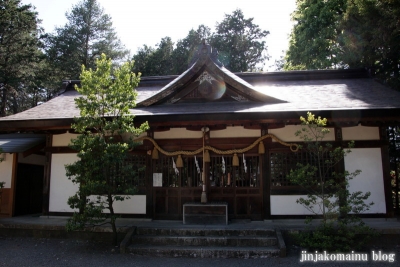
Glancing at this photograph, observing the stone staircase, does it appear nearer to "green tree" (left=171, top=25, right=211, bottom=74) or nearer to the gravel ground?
the gravel ground

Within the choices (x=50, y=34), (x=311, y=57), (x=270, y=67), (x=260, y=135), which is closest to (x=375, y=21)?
(x=311, y=57)

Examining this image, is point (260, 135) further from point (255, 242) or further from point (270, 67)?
point (270, 67)

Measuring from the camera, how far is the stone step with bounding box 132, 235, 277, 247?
6.99 m

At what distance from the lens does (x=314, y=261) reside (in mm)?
6223

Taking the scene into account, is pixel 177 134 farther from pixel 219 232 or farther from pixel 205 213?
pixel 219 232

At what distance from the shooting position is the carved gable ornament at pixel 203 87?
927cm

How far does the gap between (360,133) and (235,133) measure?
11.8ft

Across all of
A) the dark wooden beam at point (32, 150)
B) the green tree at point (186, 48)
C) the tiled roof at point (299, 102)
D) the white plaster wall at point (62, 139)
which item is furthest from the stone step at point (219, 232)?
the green tree at point (186, 48)

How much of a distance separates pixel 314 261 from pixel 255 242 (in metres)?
1.33

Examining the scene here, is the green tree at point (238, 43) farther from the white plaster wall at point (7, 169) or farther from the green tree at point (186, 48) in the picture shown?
the white plaster wall at point (7, 169)

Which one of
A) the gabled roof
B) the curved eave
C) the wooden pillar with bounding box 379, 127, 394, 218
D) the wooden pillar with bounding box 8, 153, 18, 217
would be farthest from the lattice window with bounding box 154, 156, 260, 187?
the wooden pillar with bounding box 8, 153, 18, 217

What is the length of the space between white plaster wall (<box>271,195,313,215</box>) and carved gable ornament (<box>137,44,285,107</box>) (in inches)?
118

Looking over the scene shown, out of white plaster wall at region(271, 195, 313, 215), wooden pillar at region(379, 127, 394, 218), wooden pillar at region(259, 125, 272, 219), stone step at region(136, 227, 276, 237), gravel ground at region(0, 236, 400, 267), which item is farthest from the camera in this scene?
wooden pillar at region(259, 125, 272, 219)

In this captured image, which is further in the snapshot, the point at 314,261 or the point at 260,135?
the point at 260,135
